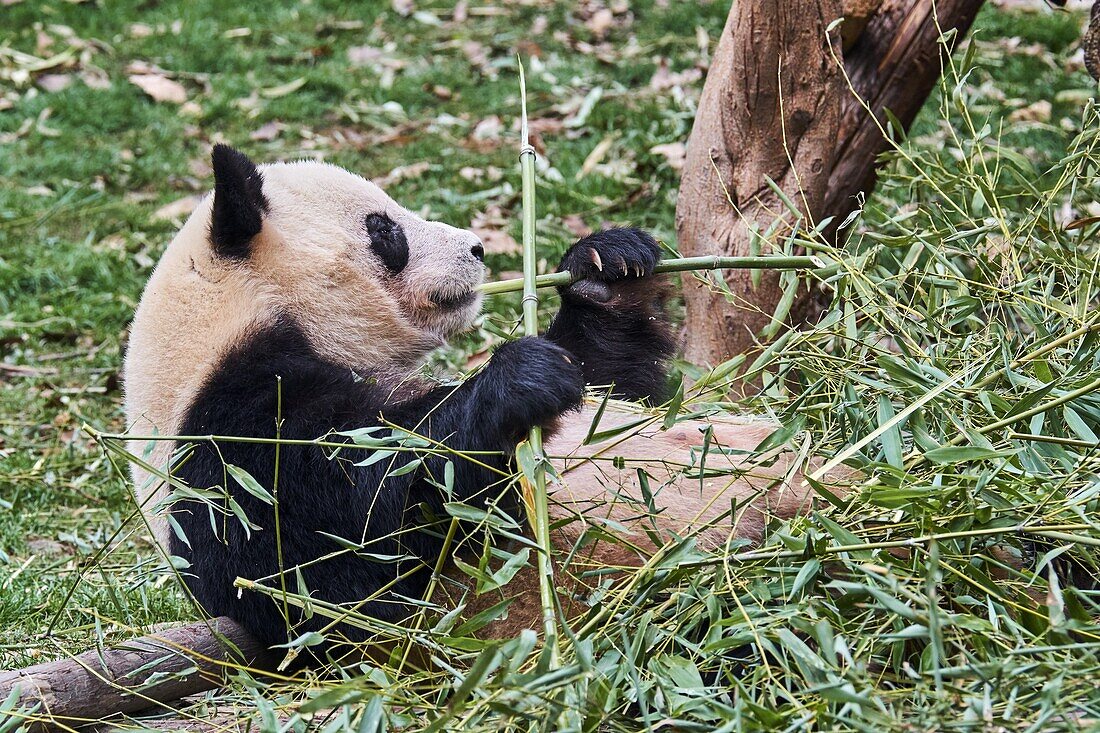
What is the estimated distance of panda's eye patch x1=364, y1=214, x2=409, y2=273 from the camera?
3.45 metres

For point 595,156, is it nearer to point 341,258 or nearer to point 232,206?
point 341,258

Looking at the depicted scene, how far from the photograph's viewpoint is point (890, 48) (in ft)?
13.0

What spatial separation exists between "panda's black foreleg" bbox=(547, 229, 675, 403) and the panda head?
1.16 ft

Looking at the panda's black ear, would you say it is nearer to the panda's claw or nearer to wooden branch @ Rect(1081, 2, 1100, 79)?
the panda's claw

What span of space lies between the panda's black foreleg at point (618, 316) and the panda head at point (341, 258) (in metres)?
0.35

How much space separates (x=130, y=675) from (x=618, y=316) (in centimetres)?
178

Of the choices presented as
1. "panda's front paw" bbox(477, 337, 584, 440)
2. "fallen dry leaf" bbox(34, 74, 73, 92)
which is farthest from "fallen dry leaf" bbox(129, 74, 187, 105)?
"panda's front paw" bbox(477, 337, 584, 440)

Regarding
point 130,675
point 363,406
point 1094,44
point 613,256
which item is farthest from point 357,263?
point 1094,44

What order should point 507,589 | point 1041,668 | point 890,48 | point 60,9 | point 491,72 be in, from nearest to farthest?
point 1041,668 → point 507,589 → point 890,48 → point 491,72 → point 60,9

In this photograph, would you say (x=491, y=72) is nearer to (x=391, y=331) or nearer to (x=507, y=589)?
(x=391, y=331)

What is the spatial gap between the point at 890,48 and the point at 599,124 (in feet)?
10.9

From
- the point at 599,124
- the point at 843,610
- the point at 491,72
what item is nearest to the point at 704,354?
the point at 843,610

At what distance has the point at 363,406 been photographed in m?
2.87

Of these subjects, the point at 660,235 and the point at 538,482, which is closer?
the point at 538,482
